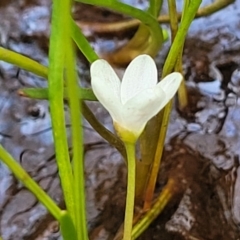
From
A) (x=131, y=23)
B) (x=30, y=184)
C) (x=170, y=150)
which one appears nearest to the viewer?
(x=30, y=184)

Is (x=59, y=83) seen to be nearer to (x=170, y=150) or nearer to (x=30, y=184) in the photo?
(x=30, y=184)

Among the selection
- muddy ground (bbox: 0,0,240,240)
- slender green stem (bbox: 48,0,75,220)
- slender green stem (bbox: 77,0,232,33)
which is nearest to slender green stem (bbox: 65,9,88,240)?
slender green stem (bbox: 48,0,75,220)

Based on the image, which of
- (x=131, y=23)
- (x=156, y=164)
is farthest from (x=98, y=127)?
(x=131, y=23)

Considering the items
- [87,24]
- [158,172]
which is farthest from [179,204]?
[87,24]

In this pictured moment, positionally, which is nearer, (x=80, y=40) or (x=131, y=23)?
(x=80, y=40)

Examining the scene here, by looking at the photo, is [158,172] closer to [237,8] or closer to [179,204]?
[179,204]

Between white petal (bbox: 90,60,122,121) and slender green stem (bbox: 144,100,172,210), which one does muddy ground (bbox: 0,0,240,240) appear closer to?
slender green stem (bbox: 144,100,172,210)

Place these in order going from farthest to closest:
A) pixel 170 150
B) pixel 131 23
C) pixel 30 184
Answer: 1. pixel 131 23
2. pixel 170 150
3. pixel 30 184
